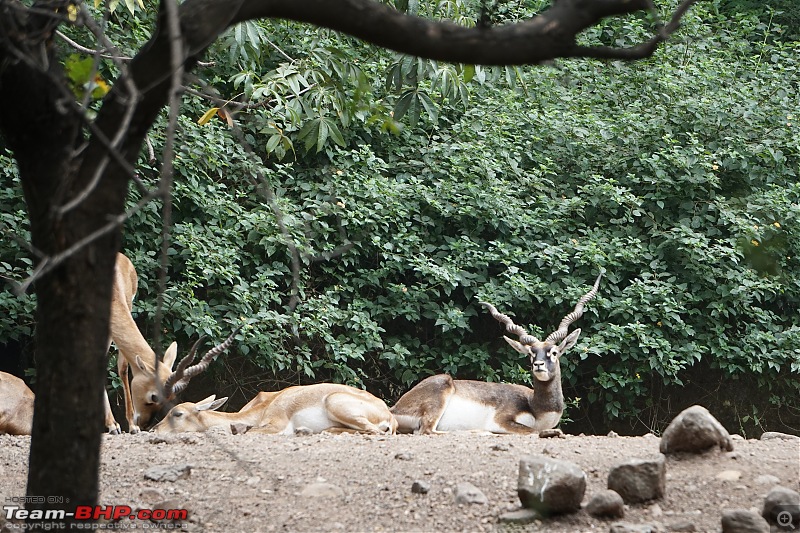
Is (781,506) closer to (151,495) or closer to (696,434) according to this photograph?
(696,434)

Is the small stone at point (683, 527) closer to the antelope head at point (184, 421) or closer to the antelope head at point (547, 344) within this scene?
the antelope head at point (184, 421)

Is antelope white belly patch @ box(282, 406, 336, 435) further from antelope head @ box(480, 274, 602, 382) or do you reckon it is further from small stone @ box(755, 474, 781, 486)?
small stone @ box(755, 474, 781, 486)

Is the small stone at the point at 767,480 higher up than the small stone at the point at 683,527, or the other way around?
the small stone at the point at 767,480

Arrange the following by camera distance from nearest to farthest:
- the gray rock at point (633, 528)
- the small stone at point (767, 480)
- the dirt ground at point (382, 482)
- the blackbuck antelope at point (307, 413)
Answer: the gray rock at point (633, 528) → the dirt ground at point (382, 482) → the small stone at point (767, 480) → the blackbuck antelope at point (307, 413)

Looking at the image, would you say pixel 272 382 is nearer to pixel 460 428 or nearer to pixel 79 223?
pixel 460 428

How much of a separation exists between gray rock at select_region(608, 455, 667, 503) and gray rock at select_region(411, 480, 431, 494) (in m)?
0.91

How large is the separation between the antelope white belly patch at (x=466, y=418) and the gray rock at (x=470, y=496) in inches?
182

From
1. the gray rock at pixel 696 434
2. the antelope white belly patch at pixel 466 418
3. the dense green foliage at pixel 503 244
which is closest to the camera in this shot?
the gray rock at pixel 696 434

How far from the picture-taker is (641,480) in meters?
3.87

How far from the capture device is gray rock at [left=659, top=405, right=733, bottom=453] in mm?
4430

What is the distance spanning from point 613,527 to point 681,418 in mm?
1182

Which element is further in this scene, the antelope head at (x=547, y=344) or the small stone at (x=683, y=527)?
the antelope head at (x=547, y=344)

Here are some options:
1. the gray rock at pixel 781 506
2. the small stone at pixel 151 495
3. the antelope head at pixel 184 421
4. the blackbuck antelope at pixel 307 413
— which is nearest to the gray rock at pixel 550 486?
the gray rock at pixel 781 506

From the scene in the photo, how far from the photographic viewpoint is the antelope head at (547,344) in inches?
348
